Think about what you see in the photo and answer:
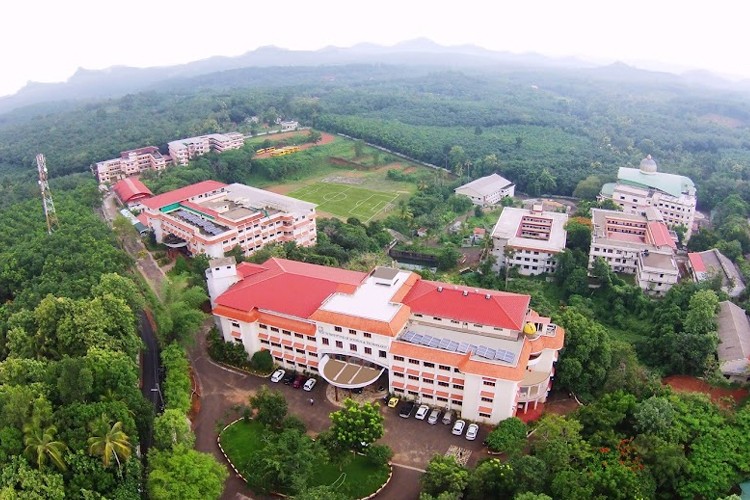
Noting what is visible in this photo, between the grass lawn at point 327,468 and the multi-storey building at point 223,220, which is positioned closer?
the grass lawn at point 327,468

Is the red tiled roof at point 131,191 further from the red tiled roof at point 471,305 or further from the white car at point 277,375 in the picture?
the red tiled roof at point 471,305

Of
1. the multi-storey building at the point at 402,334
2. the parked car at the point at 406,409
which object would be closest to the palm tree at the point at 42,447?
the multi-storey building at the point at 402,334

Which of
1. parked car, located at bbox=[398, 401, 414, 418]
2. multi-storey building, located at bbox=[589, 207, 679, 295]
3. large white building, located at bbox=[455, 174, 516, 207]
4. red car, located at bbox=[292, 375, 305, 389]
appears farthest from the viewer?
large white building, located at bbox=[455, 174, 516, 207]

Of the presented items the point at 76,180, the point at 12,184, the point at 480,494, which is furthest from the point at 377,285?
the point at 12,184

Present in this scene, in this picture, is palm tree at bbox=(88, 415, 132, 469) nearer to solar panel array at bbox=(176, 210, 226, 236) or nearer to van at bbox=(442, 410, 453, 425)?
van at bbox=(442, 410, 453, 425)

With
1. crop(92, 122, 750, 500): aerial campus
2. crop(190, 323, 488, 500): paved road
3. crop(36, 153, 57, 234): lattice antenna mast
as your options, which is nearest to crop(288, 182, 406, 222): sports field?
crop(92, 122, 750, 500): aerial campus

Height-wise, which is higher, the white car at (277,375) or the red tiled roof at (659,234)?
the red tiled roof at (659,234)

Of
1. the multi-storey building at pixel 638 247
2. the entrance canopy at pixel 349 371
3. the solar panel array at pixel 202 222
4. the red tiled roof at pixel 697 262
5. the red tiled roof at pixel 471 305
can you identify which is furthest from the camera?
the solar panel array at pixel 202 222
